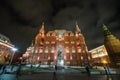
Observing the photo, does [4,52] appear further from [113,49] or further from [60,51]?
[113,49]

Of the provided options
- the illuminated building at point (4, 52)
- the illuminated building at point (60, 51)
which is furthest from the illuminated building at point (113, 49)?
the illuminated building at point (4, 52)

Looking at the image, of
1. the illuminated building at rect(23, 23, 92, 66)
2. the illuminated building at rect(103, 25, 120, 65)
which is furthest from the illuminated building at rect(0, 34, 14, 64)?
the illuminated building at rect(103, 25, 120, 65)

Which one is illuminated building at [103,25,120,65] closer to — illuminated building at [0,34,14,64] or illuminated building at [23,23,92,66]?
illuminated building at [23,23,92,66]

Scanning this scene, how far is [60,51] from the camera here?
54.5m

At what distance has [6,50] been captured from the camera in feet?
204

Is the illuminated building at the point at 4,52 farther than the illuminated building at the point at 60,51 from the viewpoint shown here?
Yes

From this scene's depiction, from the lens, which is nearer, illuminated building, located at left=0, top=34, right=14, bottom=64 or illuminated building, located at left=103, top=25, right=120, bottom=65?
illuminated building, located at left=103, top=25, right=120, bottom=65

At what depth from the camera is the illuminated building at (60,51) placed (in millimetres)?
51250

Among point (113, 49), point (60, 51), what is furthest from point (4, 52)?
point (113, 49)

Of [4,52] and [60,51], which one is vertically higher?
[4,52]

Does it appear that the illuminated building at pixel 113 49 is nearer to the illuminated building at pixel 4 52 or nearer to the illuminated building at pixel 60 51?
the illuminated building at pixel 60 51

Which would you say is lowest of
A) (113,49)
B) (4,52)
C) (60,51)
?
(113,49)

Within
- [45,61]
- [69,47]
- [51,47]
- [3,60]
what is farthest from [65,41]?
[3,60]

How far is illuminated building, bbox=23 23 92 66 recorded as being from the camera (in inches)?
2018
